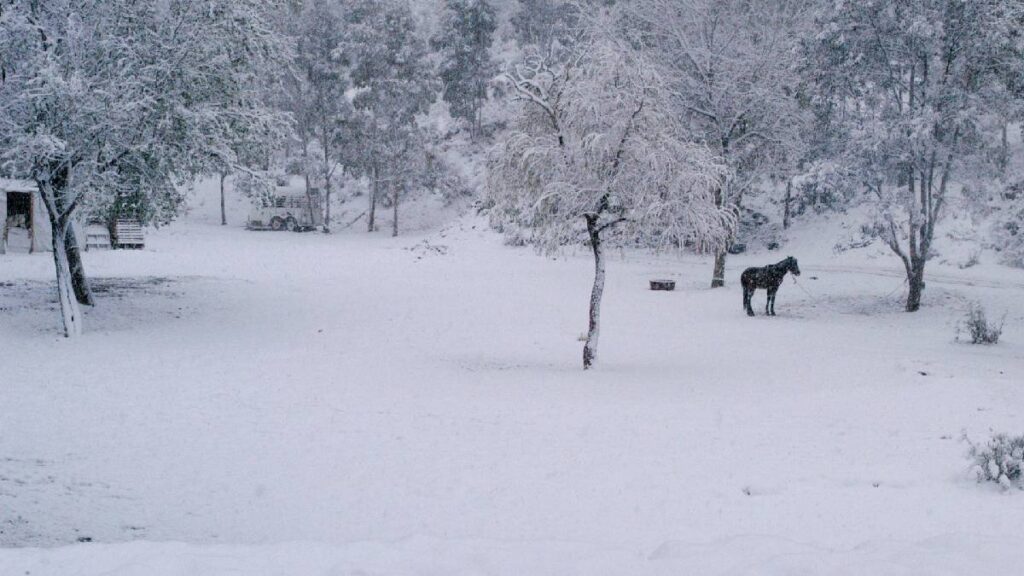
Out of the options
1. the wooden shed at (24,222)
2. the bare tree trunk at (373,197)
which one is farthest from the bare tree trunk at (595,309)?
the bare tree trunk at (373,197)

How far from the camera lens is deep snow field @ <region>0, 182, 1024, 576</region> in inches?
212

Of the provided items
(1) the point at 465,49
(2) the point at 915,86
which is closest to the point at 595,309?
(2) the point at 915,86

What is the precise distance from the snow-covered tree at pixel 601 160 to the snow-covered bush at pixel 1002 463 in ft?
21.6

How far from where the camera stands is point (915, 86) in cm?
2312

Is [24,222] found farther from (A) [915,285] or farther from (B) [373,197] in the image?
(A) [915,285]

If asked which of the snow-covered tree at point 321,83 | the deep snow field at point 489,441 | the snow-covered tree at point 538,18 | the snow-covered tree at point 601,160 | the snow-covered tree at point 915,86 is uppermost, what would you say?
the snow-covered tree at point 538,18

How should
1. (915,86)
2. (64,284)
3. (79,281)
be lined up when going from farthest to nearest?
(915,86), (79,281), (64,284)

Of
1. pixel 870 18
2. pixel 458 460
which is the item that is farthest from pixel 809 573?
pixel 870 18

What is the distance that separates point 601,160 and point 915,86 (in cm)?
1591

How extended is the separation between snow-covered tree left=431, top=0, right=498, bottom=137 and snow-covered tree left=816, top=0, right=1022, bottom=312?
37148mm

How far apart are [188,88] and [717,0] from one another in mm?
21262

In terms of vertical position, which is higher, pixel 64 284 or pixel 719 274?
pixel 64 284

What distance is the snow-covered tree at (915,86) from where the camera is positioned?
20.9 m

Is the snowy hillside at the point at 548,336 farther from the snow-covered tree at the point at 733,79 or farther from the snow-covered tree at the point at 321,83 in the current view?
the snow-covered tree at the point at 321,83
